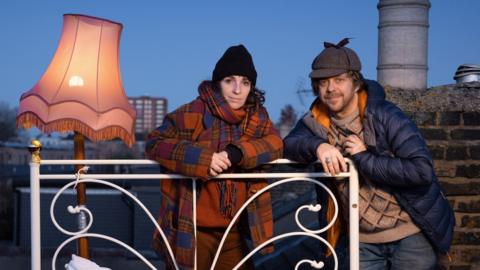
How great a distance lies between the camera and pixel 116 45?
11.0 ft

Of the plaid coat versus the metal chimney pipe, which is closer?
the plaid coat

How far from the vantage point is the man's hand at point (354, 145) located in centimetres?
284

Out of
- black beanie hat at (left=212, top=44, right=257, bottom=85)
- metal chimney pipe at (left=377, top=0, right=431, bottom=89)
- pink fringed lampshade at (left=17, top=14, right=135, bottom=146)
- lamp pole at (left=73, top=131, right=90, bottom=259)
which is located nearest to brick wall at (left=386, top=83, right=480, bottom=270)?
metal chimney pipe at (left=377, top=0, right=431, bottom=89)

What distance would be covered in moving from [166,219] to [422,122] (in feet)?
5.95

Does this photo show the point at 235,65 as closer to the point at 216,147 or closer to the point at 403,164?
the point at 216,147

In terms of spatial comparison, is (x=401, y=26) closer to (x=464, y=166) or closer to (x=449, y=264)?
(x=464, y=166)

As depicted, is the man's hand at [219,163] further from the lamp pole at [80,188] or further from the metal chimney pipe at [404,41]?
the metal chimney pipe at [404,41]

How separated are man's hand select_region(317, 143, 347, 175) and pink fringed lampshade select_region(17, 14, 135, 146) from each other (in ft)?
3.09

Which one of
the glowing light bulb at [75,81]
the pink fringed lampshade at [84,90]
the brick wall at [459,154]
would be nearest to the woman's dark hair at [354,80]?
the pink fringed lampshade at [84,90]

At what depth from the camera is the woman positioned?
2.99 metres

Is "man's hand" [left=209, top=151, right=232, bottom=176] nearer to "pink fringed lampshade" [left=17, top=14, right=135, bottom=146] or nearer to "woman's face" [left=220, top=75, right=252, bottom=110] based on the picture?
"woman's face" [left=220, top=75, right=252, bottom=110]

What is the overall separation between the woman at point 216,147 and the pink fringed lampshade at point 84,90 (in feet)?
0.98

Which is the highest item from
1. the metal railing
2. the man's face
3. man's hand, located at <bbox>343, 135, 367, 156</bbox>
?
the man's face

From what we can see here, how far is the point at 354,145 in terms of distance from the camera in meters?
2.85
